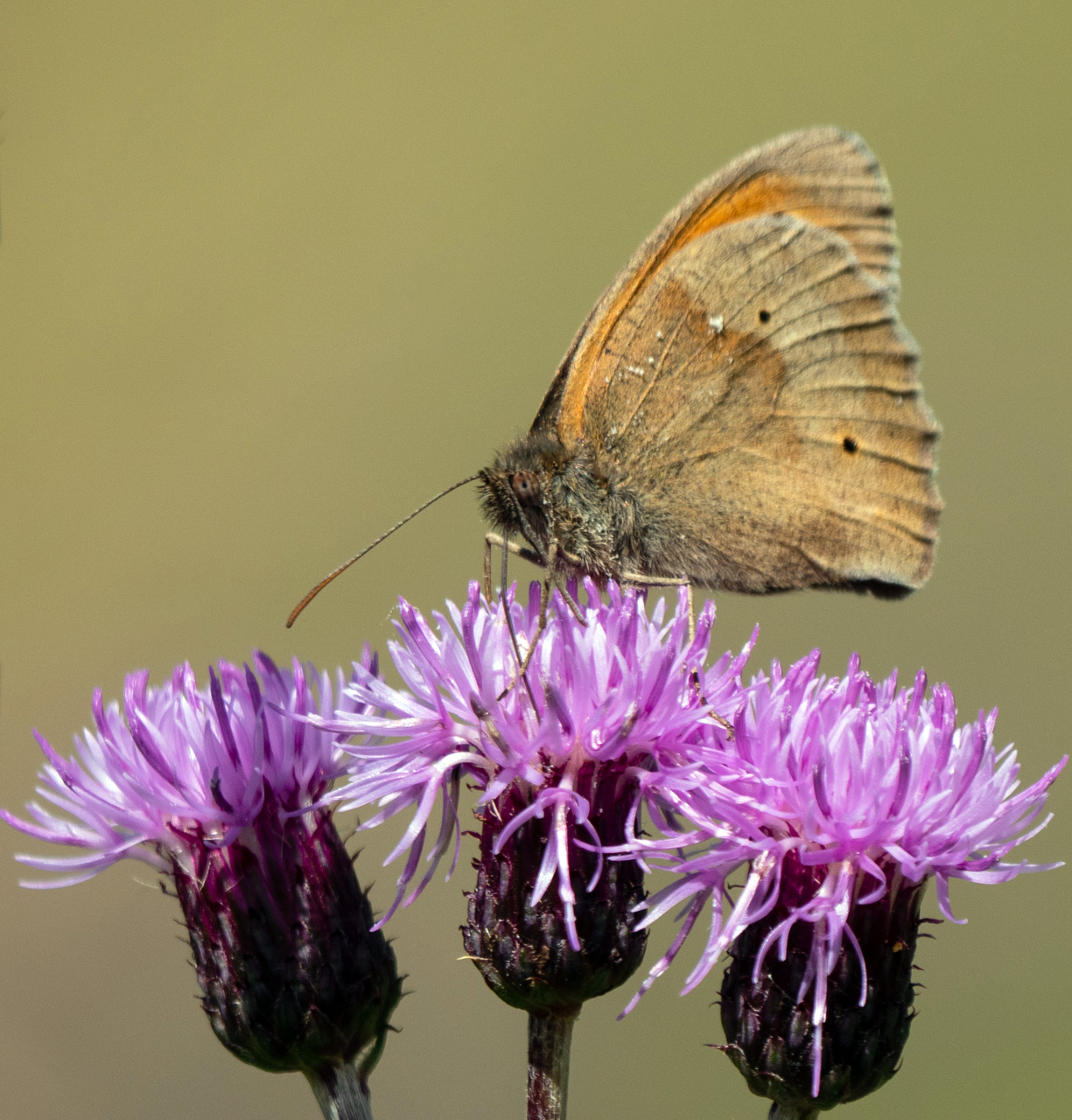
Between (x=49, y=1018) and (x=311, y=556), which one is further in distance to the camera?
(x=311, y=556)

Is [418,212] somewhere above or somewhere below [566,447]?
above

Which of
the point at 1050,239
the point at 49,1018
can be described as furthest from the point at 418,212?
the point at 49,1018

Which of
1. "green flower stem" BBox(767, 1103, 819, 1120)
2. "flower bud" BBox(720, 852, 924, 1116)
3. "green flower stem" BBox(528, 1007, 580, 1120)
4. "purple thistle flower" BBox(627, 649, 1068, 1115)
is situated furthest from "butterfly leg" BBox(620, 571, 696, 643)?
"green flower stem" BBox(767, 1103, 819, 1120)

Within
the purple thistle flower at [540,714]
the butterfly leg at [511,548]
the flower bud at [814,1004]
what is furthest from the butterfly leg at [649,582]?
the flower bud at [814,1004]

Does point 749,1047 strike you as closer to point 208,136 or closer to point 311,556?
point 311,556

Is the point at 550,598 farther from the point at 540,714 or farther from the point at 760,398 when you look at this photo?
the point at 760,398

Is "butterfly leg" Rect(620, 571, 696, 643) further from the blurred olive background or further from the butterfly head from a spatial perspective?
the blurred olive background
